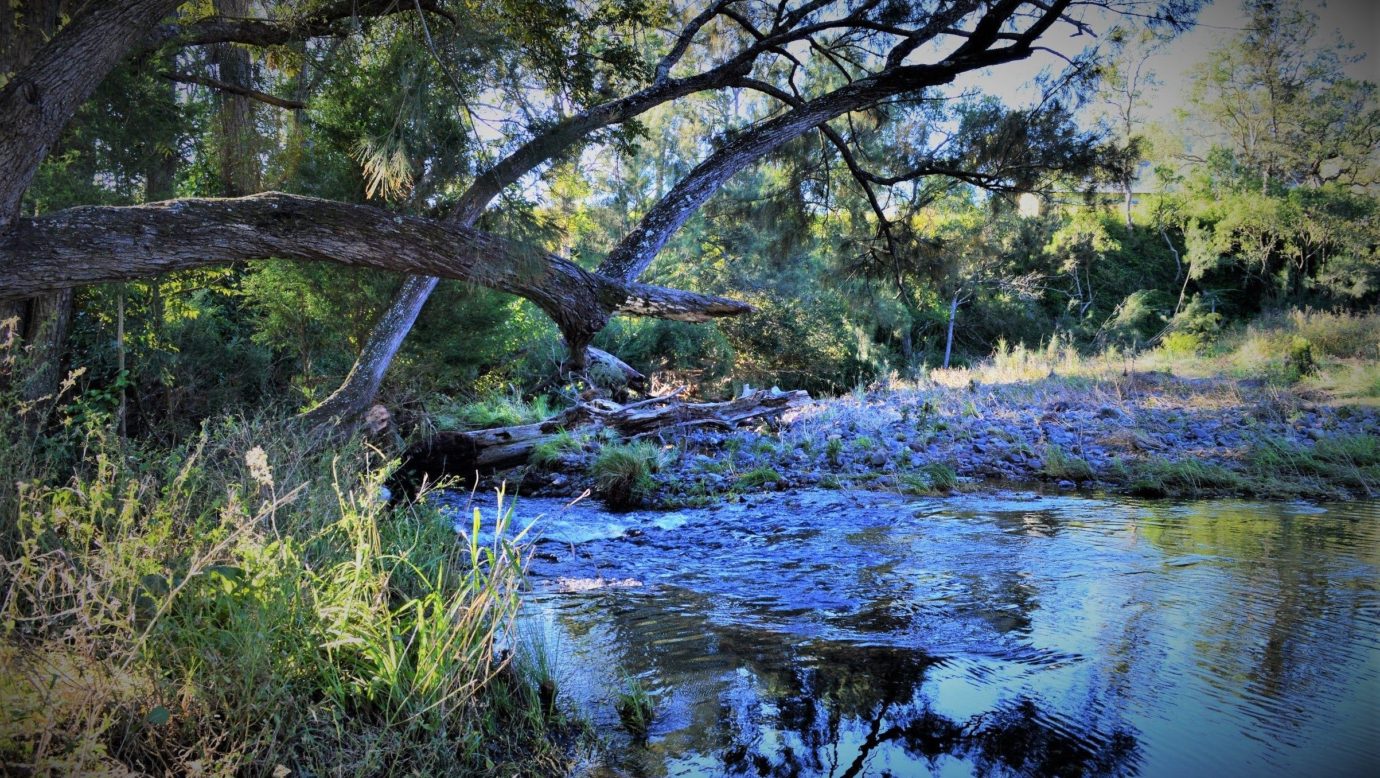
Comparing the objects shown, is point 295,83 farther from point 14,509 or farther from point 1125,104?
point 1125,104

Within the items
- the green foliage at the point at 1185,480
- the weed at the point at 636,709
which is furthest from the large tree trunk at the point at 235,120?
the green foliage at the point at 1185,480

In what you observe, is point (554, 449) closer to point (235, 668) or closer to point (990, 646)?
point (990, 646)

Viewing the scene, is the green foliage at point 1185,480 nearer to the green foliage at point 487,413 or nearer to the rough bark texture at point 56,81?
the green foliage at point 487,413

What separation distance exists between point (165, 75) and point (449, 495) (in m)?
4.60

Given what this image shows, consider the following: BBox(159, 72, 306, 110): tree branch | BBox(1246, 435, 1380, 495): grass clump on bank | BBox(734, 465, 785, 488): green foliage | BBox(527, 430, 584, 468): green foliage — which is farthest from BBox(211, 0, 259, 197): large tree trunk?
BBox(1246, 435, 1380, 495): grass clump on bank

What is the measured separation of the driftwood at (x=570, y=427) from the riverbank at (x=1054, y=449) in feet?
0.75

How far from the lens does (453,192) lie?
24.6 ft

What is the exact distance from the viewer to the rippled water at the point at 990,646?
2.30 metres

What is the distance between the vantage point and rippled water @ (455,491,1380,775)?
2.30m

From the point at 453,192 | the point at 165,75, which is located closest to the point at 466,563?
the point at 453,192

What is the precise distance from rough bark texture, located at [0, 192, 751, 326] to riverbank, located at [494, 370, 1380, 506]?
6.40ft

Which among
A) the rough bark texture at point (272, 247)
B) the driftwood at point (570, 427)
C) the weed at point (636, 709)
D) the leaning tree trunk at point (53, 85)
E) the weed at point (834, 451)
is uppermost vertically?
the leaning tree trunk at point (53, 85)

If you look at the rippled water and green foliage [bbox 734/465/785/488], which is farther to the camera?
green foliage [bbox 734/465/785/488]

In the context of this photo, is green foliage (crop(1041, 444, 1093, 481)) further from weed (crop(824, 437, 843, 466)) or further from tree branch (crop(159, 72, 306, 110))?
tree branch (crop(159, 72, 306, 110))
